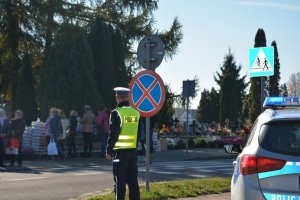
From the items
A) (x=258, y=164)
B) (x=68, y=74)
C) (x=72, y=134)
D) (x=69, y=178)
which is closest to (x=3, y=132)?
(x=72, y=134)

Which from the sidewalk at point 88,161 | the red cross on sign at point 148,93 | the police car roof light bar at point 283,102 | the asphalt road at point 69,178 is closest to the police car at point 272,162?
the police car roof light bar at point 283,102

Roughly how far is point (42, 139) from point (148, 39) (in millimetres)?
11832

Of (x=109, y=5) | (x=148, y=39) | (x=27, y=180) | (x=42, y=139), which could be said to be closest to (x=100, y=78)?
(x=109, y=5)

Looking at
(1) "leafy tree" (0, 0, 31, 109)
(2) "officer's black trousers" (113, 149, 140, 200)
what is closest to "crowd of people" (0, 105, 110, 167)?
(1) "leafy tree" (0, 0, 31, 109)

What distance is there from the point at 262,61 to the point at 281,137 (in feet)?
18.4

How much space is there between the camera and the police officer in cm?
837

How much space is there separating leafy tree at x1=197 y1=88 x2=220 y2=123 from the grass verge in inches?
2998

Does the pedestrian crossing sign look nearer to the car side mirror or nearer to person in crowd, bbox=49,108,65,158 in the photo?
the car side mirror

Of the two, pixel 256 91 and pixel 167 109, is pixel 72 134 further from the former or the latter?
pixel 256 91

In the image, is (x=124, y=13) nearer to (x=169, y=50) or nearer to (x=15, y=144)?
(x=169, y=50)

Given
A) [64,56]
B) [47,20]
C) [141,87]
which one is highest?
[47,20]

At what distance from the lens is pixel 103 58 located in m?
30.8

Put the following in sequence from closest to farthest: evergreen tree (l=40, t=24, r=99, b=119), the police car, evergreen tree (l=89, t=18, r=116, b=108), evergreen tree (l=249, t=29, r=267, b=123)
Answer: the police car → evergreen tree (l=40, t=24, r=99, b=119) → evergreen tree (l=89, t=18, r=116, b=108) → evergreen tree (l=249, t=29, r=267, b=123)

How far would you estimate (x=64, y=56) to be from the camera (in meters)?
27.7
